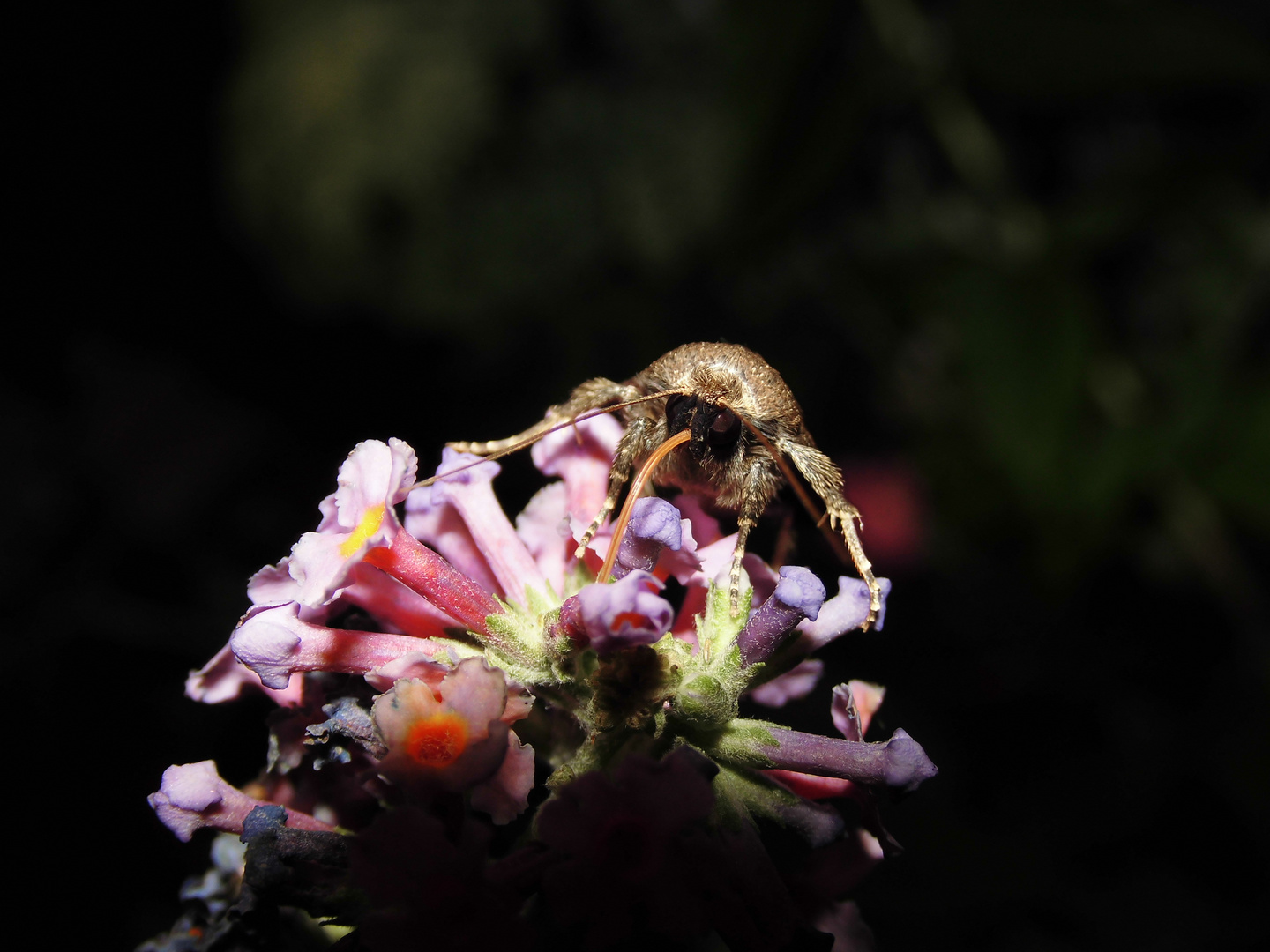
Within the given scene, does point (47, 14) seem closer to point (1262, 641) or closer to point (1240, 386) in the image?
point (1240, 386)

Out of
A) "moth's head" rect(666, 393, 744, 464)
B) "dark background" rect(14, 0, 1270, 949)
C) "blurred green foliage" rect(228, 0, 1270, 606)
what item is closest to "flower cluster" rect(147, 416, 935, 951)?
"moth's head" rect(666, 393, 744, 464)

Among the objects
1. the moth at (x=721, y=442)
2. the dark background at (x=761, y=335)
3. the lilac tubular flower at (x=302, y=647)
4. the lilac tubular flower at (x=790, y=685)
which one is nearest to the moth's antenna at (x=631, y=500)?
the moth at (x=721, y=442)

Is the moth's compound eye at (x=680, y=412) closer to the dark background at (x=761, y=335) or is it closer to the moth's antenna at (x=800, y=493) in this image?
the moth's antenna at (x=800, y=493)

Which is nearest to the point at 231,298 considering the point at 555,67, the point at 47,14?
the point at 47,14

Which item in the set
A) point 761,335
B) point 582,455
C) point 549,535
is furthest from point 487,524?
point 761,335

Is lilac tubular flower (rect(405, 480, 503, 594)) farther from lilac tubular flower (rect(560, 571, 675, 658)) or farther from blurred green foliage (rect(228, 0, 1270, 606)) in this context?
blurred green foliage (rect(228, 0, 1270, 606))
